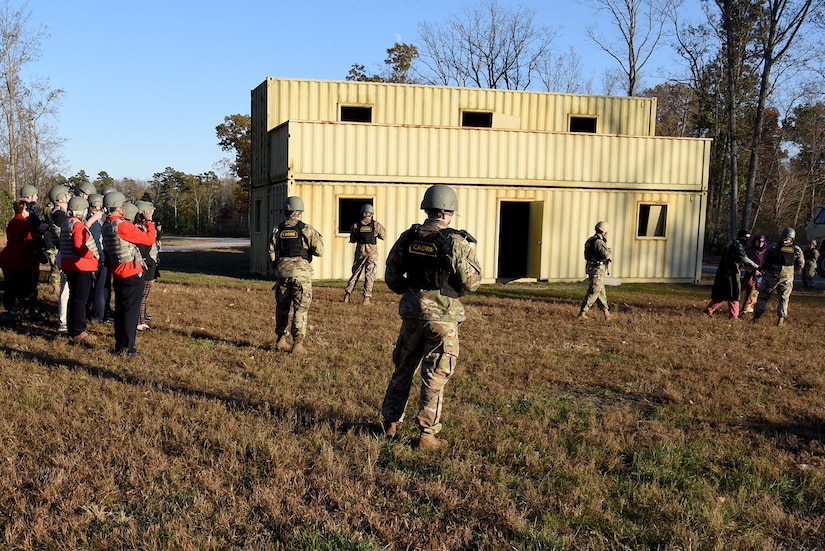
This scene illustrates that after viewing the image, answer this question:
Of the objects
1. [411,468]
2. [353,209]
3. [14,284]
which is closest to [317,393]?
[411,468]

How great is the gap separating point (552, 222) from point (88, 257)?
41.9ft

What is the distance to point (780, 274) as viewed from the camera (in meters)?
11.9

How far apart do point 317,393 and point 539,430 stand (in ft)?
6.96

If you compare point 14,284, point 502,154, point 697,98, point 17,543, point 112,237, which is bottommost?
point 17,543

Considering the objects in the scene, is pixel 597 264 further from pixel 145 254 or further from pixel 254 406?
pixel 254 406

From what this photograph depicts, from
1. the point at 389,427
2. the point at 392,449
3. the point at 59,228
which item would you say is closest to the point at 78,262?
the point at 59,228

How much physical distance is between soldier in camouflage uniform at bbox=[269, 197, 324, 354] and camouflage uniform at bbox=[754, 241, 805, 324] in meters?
8.19

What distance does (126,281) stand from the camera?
7738 mm

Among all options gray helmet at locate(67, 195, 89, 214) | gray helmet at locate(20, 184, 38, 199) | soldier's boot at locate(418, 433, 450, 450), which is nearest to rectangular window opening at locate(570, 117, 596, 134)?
gray helmet at locate(20, 184, 38, 199)

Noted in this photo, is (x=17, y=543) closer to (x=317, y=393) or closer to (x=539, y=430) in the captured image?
(x=317, y=393)

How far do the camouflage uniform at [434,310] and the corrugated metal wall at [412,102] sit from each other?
1412cm

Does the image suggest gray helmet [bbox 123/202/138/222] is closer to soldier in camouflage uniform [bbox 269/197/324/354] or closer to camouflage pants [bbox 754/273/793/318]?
soldier in camouflage uniform [bbox 269/197/324/354]

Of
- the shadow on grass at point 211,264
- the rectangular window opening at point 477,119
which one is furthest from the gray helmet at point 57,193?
the rectangular window opening at point 477,119

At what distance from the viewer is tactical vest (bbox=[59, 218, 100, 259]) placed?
8.38 m
